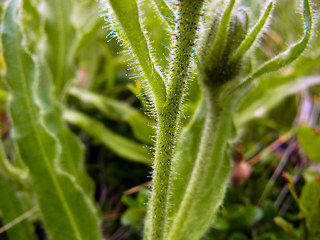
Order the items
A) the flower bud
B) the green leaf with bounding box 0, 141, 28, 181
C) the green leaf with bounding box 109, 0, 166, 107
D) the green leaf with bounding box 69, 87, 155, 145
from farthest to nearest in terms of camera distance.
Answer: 1. the green leaf with bounding box 69, 87, 155, 145
2. the green leaf with bounding box 0, 141, 28, 181
3. the flower bud
4. the green leaf with bounding box 109, 0, 166, 107

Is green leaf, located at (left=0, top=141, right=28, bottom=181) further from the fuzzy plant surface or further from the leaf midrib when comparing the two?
the fuzzy plant surface

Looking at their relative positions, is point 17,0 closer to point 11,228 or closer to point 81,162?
point 81,162

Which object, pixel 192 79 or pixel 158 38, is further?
pixel 158 38

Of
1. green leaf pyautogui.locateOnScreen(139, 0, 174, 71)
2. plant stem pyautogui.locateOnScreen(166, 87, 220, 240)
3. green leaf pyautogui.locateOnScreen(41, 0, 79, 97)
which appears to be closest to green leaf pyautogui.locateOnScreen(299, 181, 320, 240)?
plant stem pyautogui.locateOnScreen(166, 87, 220, 240)

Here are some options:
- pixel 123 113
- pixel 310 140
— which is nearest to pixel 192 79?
pixel 310 140

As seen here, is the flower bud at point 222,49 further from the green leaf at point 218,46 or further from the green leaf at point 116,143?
the green leaf at point 116,143

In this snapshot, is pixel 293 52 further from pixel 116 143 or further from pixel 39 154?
pixel 116 143

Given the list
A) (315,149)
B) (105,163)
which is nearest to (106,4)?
(315,149)
